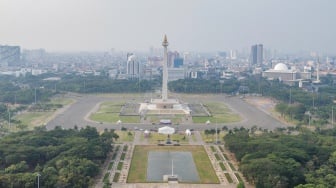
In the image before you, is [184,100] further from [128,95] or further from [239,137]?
[239,137]

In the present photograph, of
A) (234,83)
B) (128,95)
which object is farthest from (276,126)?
(234,83)

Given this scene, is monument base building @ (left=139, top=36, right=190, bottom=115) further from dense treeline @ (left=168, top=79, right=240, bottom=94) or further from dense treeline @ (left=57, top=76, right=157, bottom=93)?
dense treeline @ (left=57, top=76, right=157, bottom=93)

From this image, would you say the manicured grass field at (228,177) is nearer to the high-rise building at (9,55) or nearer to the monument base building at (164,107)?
the monument base building at (164,107)

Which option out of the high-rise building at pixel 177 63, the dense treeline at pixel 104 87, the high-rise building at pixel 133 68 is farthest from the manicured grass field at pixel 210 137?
the high-rise building at pixel 177 63

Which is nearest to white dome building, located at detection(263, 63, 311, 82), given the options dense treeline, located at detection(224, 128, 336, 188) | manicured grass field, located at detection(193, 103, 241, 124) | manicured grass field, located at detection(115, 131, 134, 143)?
manicured grass field, located at detection(193, 103, 241, 124)

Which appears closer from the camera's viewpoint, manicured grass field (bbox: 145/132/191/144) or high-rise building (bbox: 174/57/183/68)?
manicured grass field (bbox: 145/132/191/144)
